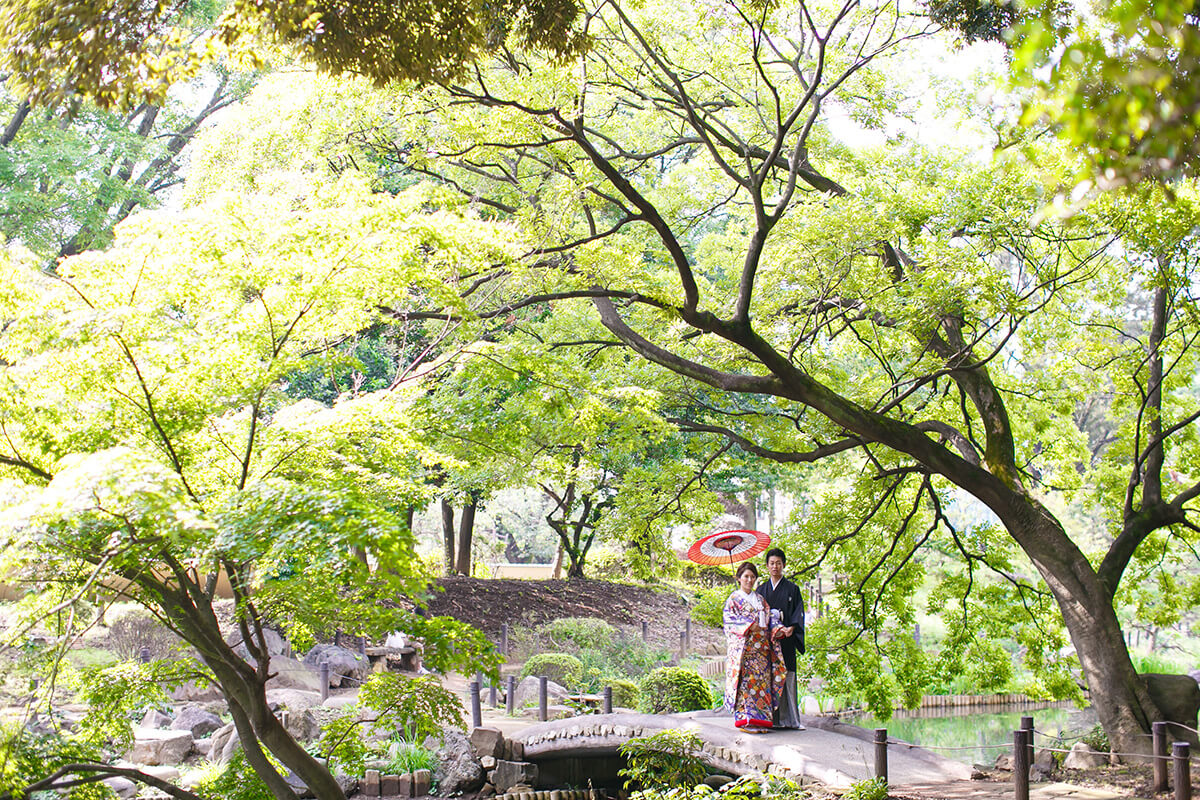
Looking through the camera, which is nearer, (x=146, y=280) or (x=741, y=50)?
(x=146, y=280)

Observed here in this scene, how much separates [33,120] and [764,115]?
1114 cm

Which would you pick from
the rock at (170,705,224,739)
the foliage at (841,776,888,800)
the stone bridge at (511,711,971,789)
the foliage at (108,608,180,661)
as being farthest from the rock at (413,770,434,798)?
the foliage at (108,608,180,661)

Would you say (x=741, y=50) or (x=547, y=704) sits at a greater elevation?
(x=741, y=50)

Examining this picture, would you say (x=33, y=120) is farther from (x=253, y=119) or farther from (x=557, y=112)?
(x=557, y=112)

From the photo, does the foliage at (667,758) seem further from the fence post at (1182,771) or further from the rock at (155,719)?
the rock at (155,719)

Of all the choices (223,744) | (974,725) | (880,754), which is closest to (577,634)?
(974,725)

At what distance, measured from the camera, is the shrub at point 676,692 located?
387 inches

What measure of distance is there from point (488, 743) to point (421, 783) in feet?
2.25

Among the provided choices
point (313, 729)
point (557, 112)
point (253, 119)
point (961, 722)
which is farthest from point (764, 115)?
point (961, 722)

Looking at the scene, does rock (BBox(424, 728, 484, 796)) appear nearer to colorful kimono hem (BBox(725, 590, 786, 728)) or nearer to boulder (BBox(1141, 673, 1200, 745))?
colorful kimono hem (BBox(725, 590, 786, 728))

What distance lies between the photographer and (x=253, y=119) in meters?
8.48

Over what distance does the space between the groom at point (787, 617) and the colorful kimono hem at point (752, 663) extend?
0.12m

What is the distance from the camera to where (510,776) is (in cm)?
841

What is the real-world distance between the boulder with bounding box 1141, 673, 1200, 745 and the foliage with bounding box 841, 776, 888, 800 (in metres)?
3.33
